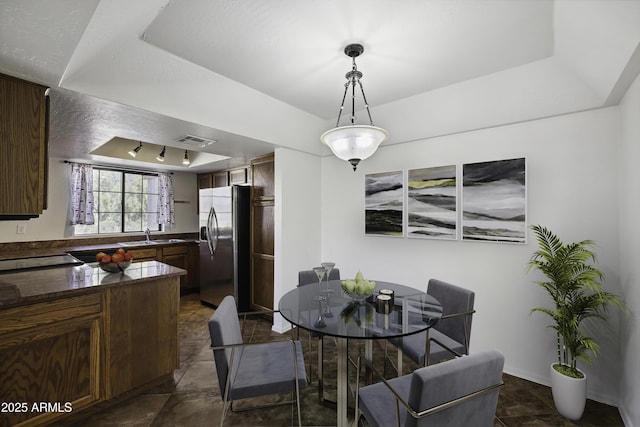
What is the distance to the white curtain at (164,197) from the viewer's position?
5.12 meters

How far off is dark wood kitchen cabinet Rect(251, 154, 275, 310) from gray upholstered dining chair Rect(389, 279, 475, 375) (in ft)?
6.68

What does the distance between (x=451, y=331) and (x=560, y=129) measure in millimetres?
1880

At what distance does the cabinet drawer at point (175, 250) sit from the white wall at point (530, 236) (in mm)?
3548

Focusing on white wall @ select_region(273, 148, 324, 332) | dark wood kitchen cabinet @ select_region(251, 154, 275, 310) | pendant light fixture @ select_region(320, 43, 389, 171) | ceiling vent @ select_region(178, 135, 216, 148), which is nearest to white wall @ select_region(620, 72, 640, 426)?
pendant light fixture @ select_region(320, 43, 389, 171)

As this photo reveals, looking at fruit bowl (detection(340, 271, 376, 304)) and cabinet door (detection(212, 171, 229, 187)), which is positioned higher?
cabinet door (detection(212, 171, 229, 187))

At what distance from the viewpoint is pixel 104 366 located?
6.45 ft

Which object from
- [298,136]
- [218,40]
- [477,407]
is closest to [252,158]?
[298,136]

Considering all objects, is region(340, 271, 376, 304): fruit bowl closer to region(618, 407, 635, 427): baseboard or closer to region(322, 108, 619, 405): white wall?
region(322, 108, 619, 405): white wall

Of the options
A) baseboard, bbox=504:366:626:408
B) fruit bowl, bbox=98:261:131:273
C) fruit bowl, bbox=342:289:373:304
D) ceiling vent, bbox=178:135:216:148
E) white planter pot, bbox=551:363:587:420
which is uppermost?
ceiling vent, bbox=178:135:216:148

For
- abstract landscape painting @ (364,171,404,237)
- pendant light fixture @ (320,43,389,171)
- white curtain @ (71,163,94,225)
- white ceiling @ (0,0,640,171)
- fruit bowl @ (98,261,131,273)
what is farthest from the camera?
white curtain @ (71,163,94,225)

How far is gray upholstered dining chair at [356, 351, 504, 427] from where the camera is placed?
3.38 feet

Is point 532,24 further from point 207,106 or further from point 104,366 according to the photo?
point 104,366

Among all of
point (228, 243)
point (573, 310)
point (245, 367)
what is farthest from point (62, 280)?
point (573, 310)

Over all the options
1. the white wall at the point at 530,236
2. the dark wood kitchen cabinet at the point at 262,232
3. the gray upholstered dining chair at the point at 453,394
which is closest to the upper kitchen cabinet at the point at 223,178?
the dark wood kitchen cabinet at the point at 262,232
